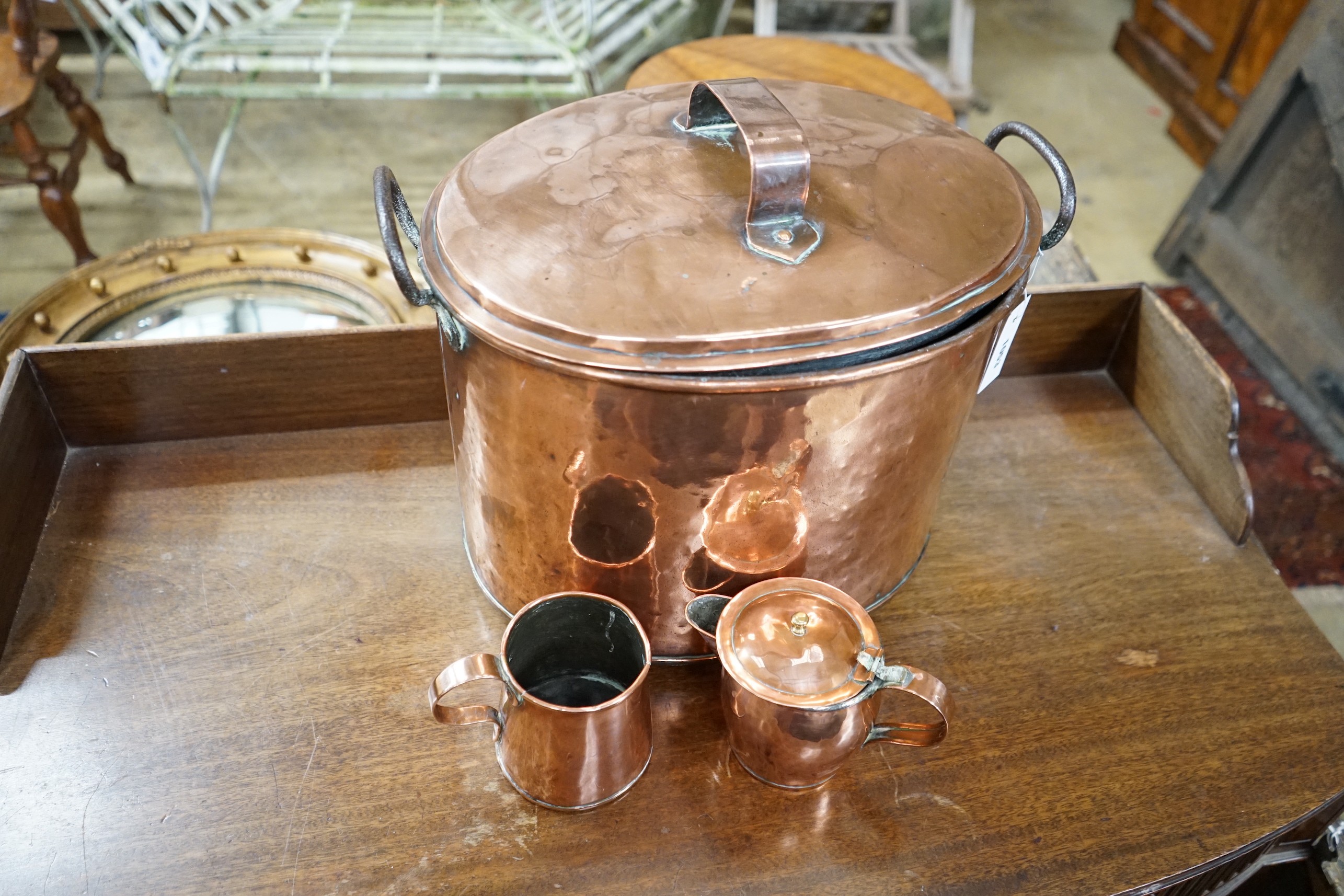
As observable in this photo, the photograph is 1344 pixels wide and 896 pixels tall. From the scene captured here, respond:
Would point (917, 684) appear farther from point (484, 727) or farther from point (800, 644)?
point (484, 727)

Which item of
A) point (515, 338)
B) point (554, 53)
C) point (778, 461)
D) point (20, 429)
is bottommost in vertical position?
point (554, 53)

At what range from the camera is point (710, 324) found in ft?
2.57

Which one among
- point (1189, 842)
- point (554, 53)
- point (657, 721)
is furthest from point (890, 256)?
point (554, 53)

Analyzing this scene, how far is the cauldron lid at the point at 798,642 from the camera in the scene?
875 mm

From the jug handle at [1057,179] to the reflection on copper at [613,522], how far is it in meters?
0.49

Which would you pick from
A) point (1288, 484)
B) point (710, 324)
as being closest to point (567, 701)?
point (710, 324)

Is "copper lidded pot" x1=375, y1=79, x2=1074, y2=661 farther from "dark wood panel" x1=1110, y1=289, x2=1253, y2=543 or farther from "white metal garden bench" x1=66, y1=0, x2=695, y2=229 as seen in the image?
"white metal garden bench" x1=66, y1=0, x2=695, y2=229

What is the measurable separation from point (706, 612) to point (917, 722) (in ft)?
0.89

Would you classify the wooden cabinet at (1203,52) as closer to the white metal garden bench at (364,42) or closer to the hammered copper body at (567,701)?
the white metal garden bench at (364,42)

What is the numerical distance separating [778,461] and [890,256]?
0.21 meters

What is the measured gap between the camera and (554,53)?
2613mm

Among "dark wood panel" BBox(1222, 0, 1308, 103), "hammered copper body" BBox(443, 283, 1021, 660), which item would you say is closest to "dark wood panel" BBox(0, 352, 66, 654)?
"hammered copper body" BBox(443, 283, 1021, 660)

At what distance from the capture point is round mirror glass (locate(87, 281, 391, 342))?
159cm

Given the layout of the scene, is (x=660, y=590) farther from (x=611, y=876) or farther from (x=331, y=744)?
(x=331, y=744)
